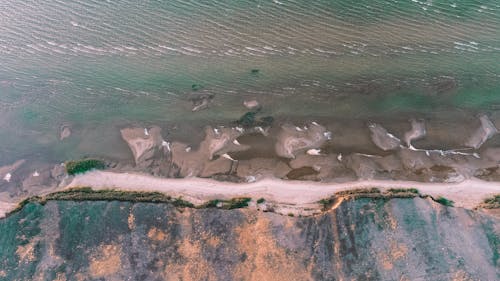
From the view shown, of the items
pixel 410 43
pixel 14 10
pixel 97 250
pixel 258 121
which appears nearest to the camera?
pixel 97 250

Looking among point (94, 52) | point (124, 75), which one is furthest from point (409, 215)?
point (94, 52)

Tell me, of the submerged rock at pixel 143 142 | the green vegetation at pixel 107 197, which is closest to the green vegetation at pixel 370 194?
the green vegetation at pixel 107 197

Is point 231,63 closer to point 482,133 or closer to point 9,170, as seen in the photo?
point 9,170

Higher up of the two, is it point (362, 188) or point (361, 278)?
point (362, 188)

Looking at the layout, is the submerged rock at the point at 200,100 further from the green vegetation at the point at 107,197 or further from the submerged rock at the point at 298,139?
the green vegetation at the point at 107,197

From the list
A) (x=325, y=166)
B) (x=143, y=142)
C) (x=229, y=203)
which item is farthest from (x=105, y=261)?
(x=325, y=166)

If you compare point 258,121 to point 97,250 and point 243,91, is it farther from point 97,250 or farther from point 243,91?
point 97,250

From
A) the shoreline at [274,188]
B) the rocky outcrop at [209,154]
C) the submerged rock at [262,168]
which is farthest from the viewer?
the rocky outcrop at [209,154]
